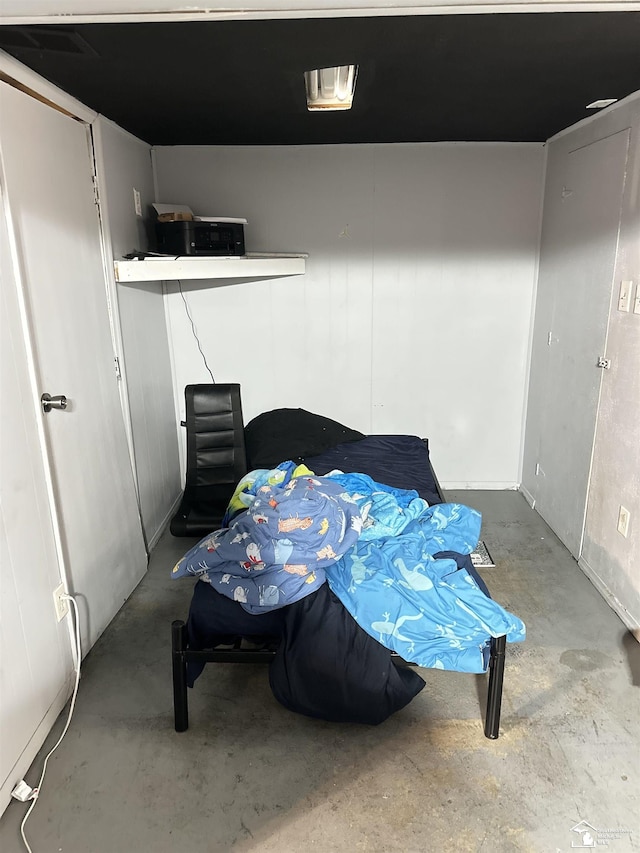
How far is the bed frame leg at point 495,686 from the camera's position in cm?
190

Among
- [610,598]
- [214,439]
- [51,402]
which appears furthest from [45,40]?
[610,598]

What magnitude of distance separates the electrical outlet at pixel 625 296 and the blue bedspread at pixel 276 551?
1560mm

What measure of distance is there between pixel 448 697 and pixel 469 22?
85.2 inches

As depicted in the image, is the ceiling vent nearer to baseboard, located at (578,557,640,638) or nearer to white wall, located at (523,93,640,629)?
white wall, located at (523,93,640,629)

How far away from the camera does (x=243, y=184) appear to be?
3.70m

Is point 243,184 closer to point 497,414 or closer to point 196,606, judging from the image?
point 497,414

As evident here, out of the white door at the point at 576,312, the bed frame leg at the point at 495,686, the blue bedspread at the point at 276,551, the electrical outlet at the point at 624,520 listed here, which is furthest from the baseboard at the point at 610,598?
the blue bedspread at the point at 276,551

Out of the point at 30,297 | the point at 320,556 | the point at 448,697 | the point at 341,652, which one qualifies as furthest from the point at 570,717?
the point at 30,297

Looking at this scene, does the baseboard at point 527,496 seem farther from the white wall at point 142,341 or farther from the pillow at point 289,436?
the white wall at point 142,341

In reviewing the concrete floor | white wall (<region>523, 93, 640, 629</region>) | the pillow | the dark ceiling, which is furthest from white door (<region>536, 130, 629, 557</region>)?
the pillow

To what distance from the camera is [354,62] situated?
1.98 metres

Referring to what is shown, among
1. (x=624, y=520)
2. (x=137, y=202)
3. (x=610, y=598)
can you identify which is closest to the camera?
(x=624, y=520)

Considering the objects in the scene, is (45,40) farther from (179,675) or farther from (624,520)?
(624,520)

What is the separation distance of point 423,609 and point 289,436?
1.92 m
